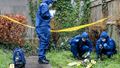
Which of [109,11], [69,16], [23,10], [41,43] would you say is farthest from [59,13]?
[41,43]

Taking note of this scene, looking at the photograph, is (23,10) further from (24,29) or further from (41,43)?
(41,43)

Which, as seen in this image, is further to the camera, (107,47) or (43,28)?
(107,47)

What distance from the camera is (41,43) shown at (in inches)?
512

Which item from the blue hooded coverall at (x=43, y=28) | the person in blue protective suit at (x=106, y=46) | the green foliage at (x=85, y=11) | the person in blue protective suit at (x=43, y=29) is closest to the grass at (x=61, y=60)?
the person in blue protective suit at (x=106, y=46)

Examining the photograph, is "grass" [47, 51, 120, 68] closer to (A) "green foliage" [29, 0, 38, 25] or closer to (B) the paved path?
(B) the paved path

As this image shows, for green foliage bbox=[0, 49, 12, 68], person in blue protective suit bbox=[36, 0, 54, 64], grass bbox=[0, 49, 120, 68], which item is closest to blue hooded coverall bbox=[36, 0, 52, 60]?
person in blue protective suit bbox=[36, 0, 54, 64]

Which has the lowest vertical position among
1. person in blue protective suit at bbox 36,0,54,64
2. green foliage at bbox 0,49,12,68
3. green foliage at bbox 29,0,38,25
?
green foliage at bbox 0,49,12,68

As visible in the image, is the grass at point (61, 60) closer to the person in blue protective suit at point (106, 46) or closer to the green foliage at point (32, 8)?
the person in blue protective suit at point (106, 46)

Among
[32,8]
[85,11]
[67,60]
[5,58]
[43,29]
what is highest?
[32,8]

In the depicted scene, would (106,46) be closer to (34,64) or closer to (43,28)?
(43,28)

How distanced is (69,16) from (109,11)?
3.01 m

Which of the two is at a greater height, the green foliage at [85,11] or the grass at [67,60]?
the green foliage at [85,11]

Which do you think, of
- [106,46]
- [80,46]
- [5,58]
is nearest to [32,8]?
[80,46]

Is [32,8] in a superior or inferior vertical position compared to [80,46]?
superior
